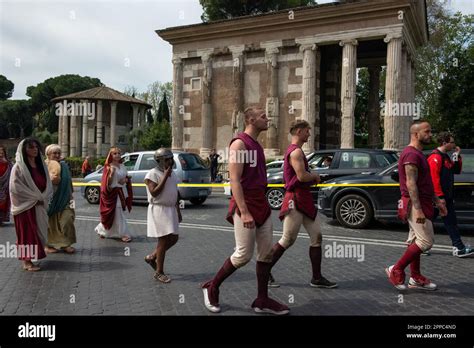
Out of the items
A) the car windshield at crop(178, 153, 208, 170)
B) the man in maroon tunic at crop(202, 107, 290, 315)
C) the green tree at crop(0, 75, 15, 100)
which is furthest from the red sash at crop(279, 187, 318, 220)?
the green tree at crop(0, 75, 15, 100)

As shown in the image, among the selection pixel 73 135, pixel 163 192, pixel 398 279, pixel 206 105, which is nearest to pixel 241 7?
pixel 206 105

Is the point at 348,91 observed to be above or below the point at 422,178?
above

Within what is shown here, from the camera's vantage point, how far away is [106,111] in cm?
6025

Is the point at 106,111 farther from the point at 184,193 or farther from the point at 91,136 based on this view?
the point at 184,193

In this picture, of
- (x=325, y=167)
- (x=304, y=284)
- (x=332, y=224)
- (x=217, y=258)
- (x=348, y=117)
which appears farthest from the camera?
(x=348, y=117)

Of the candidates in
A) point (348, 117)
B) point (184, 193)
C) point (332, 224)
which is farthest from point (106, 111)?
point (332, 224)

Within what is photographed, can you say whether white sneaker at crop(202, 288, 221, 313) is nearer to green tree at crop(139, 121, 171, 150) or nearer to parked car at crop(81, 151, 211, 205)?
parked car at crop(81, 151, 211, 205)

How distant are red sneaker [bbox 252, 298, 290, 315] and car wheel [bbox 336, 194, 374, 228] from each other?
6.12 metres

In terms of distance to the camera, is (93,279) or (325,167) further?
(325,167)

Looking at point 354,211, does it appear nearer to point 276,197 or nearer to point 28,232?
point 276,197

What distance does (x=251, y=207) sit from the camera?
462 centimetres

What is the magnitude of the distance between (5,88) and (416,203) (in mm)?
108887

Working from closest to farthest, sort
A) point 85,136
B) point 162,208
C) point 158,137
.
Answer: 1. point 162,208
2. point 158,137
3. point 85,136
